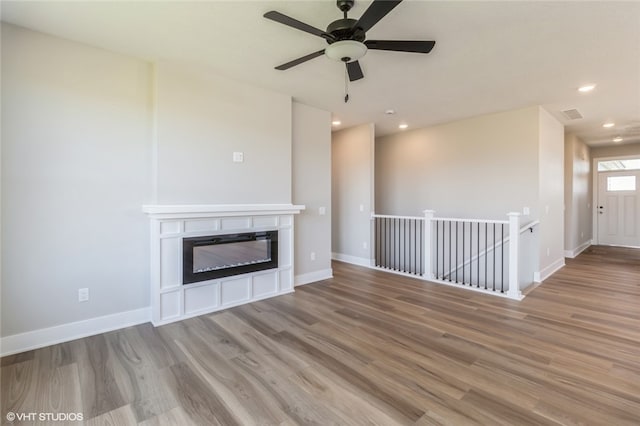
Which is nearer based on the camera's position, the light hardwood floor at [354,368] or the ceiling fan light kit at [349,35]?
the light hardwood floor at [354,368]

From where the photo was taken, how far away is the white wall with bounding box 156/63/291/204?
3182 millimetres

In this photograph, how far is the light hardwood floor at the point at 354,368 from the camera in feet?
5.99

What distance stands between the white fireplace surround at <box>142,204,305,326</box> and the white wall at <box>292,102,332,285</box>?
42 centimetres

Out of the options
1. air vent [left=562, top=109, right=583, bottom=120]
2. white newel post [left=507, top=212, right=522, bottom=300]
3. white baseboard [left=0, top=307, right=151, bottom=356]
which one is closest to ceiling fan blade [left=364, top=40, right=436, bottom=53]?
white newel post [left=507, top=212, right=522, bottom=300]

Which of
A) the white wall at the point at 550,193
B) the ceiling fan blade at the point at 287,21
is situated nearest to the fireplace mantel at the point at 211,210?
the ceiling fan blade at the point at 287,21

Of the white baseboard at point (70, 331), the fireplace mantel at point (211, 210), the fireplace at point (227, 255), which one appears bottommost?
the white baseboard at point (70, 331)

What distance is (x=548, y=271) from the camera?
5090mm

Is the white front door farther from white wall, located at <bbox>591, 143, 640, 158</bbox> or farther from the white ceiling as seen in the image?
the white ceiling

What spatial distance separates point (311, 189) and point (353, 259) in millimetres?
1957

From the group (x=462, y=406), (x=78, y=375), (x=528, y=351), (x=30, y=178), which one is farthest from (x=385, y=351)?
(x=30, y=178)

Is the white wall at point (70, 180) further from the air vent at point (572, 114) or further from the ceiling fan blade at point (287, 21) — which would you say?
the air vent at point (572, 114)

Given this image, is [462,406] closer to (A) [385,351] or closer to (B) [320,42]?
(A) [385,351]

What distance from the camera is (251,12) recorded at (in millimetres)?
2334

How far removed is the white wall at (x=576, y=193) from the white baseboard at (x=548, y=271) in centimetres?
133
